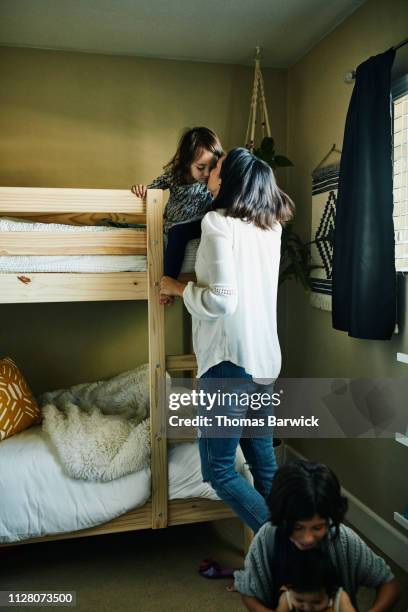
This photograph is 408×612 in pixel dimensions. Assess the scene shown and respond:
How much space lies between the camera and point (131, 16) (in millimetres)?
2299

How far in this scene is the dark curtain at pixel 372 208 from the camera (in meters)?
1.88

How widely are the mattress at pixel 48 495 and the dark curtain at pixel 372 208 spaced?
73 centimetres

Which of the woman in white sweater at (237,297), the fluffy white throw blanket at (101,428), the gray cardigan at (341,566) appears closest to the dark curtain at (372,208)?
the woman in white sweater at (237,297)

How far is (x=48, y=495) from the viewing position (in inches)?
71.9

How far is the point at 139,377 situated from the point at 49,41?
5.63ft

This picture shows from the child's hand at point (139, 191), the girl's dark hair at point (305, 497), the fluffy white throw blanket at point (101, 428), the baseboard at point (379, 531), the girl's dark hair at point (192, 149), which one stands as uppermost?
the girl's dark hair at point (192, 149)

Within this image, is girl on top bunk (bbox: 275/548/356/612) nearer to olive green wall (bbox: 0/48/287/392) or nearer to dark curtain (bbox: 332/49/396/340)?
dark curtain (bbox: 332/49/396/340)

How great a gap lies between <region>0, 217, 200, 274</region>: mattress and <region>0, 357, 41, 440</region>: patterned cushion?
0.58 metres

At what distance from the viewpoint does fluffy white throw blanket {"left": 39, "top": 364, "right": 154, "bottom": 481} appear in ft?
6.08

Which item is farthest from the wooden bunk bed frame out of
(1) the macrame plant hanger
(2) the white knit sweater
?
(1) the macrame plant hanger

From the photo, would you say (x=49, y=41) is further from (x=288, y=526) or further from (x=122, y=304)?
(x=288, y=526)

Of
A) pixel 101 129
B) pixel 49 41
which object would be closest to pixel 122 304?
pixel 101 129

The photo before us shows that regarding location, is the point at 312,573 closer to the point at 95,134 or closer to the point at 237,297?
the point at 237,297

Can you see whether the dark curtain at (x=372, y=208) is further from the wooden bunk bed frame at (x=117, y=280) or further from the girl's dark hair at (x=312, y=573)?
the girl's dark hair at (x=312, y=573)
